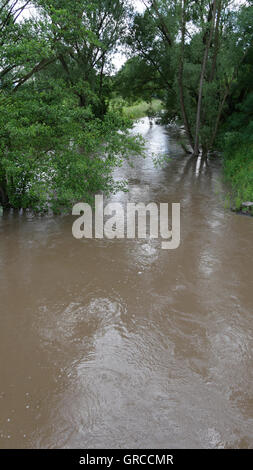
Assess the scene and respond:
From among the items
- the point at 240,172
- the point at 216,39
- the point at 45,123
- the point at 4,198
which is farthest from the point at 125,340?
the point at 216,39

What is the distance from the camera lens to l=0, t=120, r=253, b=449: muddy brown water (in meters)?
3.72

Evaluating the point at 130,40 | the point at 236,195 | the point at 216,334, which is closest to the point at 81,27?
the point at 236,195

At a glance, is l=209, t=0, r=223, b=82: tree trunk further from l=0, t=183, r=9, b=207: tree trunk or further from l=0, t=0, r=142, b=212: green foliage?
l=0, t=183, r=9, b=207: tree trunk

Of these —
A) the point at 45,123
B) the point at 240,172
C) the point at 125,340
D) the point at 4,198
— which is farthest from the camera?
the point at 240,172

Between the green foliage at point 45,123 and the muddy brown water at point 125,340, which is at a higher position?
the green foliage at point 45,123

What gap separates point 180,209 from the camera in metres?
10.2

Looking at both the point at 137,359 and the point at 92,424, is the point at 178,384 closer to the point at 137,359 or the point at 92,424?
the point at 137,359

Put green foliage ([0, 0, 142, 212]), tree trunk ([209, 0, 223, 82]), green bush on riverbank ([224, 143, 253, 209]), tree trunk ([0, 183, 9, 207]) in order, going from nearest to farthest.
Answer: green foliage ([0, 0, 142, 212]) < tree trunk ([0, 183, 9, 207]) < green bush on riverbank ([224, 143, 253, 209]) < tree trunk ([209, 0, 223, 82])

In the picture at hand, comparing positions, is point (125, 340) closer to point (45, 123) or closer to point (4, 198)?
point (45, 123)

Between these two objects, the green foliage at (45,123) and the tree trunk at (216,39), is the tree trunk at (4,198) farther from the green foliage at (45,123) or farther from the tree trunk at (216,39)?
the tree trunk at (216,39)

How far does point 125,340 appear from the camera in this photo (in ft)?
16.5

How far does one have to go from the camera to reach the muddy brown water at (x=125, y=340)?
3.72 metres

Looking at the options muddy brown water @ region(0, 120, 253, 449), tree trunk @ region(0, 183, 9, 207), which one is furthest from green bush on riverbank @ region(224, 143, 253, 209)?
tree trunk @ region(0, 183, 9, 207)

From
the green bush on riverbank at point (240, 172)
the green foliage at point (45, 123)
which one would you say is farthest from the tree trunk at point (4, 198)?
the green bush on riverbank at point (240, 172)
